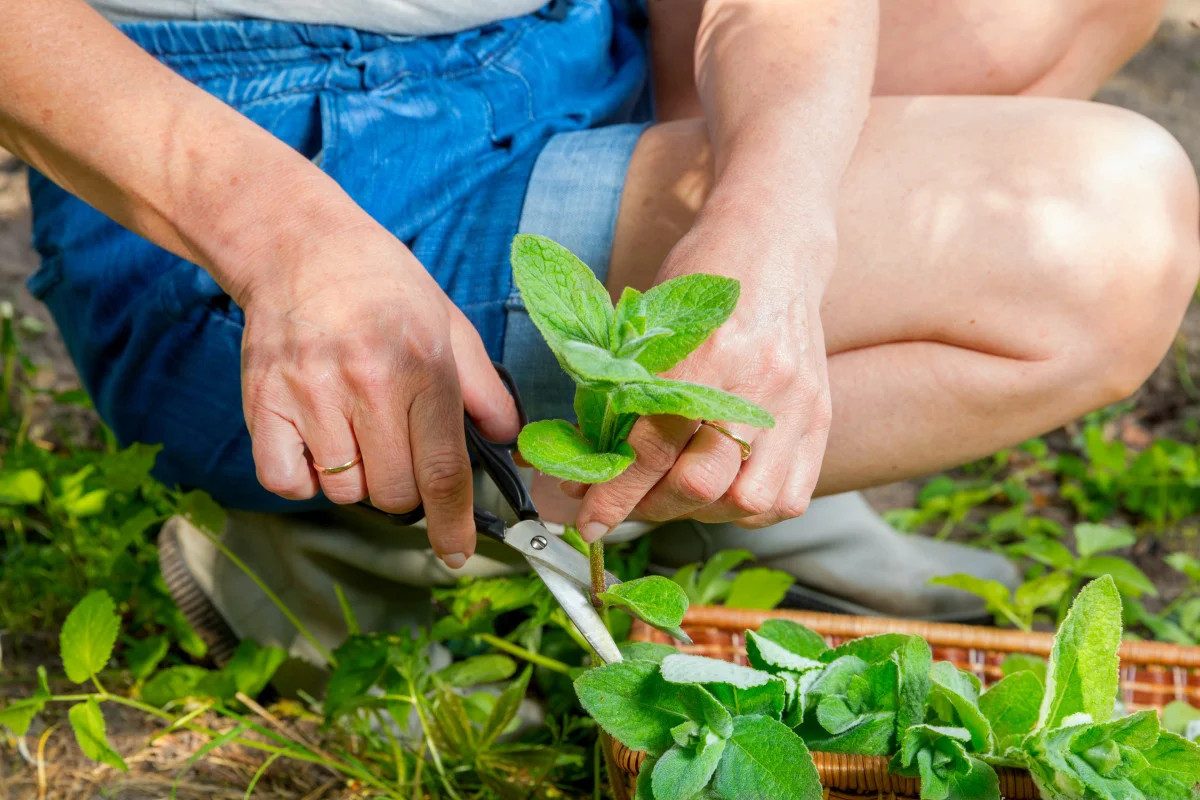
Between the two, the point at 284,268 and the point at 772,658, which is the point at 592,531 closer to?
the point at 772,658

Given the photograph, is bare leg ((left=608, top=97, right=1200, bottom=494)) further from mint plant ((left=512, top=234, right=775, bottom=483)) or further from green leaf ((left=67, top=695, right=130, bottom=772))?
green leaf ((left=67, top=695, right=130, bottom=772))

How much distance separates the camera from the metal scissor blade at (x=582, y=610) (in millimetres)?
764

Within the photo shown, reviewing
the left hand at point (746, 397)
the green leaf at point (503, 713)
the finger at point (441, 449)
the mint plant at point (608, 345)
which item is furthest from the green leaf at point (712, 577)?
the mint plant at point (608, 345)

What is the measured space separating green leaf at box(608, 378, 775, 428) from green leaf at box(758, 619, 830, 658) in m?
0.33

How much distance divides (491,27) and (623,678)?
764mm

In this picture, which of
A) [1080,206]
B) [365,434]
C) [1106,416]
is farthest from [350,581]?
[1106,416]

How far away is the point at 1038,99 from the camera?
3.81 feet

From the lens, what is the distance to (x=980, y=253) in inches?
41.6

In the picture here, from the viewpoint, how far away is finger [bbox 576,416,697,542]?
71 centimetres

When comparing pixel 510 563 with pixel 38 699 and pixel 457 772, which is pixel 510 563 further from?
pixel 38 699

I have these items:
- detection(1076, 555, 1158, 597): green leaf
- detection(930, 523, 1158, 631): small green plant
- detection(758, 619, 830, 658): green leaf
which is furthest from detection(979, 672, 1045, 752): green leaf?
detection(1076, 555, 1158, 597): green leaf

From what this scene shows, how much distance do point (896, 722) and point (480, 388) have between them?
39 cm

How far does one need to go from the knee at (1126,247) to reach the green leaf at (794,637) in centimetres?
44

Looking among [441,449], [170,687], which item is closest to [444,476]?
[441,449]
